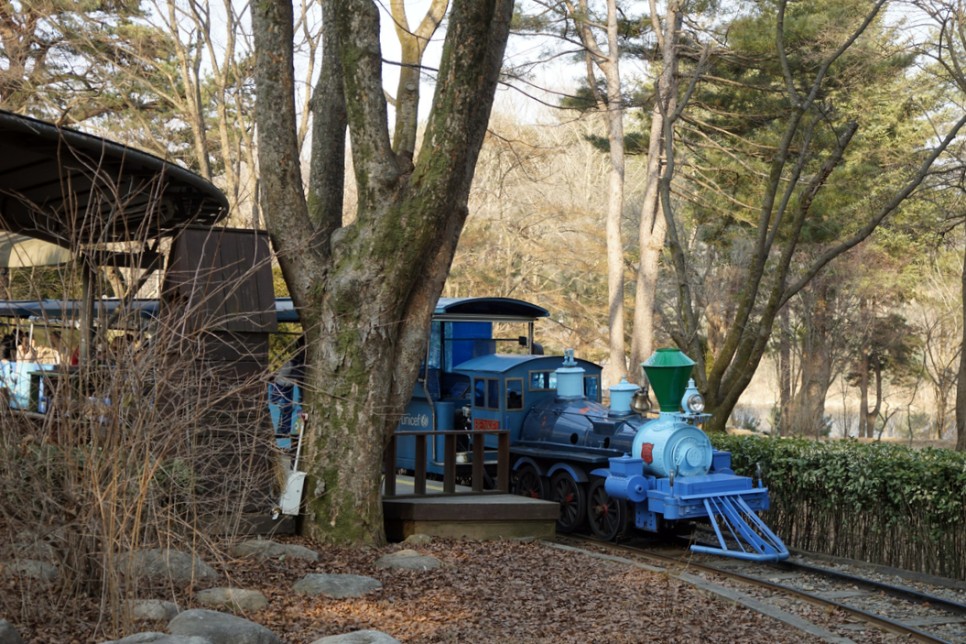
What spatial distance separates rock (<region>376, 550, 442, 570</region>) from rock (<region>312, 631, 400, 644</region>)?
261cm

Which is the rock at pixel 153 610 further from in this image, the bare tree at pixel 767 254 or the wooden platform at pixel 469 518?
the bare tree at pixel 767 254

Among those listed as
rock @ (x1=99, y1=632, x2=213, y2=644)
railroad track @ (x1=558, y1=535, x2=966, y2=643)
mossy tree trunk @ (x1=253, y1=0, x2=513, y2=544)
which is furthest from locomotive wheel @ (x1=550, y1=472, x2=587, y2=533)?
rock @ (x1=99, y1=632, x2=213, y2=644)

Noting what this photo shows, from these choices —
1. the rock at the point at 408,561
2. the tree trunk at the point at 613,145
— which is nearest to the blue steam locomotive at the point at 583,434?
the rock at the point at 408,561

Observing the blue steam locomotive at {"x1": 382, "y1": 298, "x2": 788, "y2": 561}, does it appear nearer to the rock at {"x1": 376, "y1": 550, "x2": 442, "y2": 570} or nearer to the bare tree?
the rock at {"x1": 376, "y1": 550, "x2": 442, "y2": 570}

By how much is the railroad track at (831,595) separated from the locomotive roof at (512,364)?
278 centimetres

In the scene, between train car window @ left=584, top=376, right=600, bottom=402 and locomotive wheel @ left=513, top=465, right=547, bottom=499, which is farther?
train car window @ left=584, top=376, right=600, bottom=402

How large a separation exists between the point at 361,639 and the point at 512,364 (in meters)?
7.79

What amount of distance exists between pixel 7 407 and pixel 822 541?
8.82 m

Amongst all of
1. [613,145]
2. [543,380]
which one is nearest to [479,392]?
[543,380]

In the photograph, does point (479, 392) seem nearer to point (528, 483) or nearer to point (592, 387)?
point (528, 483)

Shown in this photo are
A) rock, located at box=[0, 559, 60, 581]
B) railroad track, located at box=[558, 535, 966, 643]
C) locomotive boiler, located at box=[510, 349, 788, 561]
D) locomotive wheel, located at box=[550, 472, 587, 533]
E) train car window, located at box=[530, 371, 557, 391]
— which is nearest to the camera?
rock, located at box=[0, 559, 60, 581]

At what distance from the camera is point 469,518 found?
33.6 ft

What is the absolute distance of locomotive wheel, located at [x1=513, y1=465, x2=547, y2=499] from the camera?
13.1 metres

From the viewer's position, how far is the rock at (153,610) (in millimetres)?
6156
